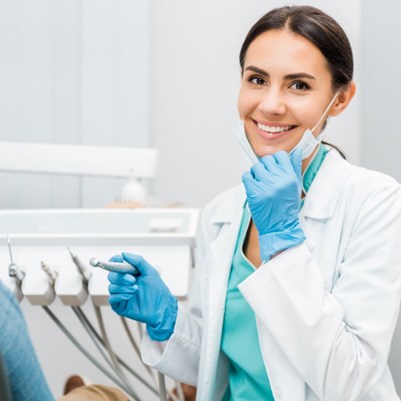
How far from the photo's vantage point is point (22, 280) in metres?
1.12

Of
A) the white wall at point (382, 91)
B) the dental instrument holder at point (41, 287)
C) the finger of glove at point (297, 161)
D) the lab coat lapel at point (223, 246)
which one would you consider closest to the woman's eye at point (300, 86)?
the finger of glove at point (297, 161)

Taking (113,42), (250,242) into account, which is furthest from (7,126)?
(250,242)

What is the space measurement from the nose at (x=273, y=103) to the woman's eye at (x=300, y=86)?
0.03 meters

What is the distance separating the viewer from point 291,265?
98 cm

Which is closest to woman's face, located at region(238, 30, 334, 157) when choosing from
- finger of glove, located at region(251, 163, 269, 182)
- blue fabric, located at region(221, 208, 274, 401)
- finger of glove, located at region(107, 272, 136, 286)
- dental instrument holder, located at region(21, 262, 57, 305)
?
finger of glove, located at region(251, 163, 269, 182)

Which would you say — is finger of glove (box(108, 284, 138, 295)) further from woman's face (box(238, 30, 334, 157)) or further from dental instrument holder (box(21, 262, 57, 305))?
woman's face (box(238, 30, 334, 157))

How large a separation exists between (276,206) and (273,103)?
0.67ft

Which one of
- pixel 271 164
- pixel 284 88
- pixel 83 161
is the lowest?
pixel 83 161

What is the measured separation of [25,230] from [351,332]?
0.66 metres

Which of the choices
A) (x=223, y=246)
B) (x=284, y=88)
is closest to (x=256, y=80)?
(x=284, y=88)

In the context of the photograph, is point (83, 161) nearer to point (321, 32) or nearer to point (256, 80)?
point (256, 80)

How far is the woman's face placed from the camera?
1.10 metres

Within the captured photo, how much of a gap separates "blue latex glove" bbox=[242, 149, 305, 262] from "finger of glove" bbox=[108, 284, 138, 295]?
229 millimetres

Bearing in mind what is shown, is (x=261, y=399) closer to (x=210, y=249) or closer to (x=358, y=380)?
(x=358, y=380)
